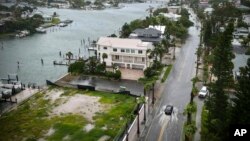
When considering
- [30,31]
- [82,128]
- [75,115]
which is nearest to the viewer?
[82,128]

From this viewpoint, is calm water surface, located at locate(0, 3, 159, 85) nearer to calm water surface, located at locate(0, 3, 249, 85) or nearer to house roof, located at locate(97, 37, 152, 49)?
calm water surface, located at locate(0, 3, 249, 85)

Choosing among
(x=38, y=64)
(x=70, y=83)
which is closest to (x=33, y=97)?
(x=70, y=83)

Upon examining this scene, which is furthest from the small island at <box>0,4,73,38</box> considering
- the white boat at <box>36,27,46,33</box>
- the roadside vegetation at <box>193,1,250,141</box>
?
the roadside vegetation at <box>193,1,250,141</box>

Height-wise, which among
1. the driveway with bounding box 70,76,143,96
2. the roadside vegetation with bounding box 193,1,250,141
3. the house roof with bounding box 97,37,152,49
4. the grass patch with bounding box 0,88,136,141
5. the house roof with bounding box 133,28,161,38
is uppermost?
the house roof with bounding box 133,28,161,38

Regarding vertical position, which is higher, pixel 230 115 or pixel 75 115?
pixel 230 115

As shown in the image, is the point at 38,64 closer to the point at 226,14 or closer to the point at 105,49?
the point at 105,49

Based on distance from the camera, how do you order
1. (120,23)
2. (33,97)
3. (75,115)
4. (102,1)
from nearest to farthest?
(75,115), (33,97), (120,23), (102,1)

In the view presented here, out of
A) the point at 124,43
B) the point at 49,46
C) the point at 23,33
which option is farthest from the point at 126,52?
the point at 23,33

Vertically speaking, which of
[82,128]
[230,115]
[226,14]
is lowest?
[82,128]
